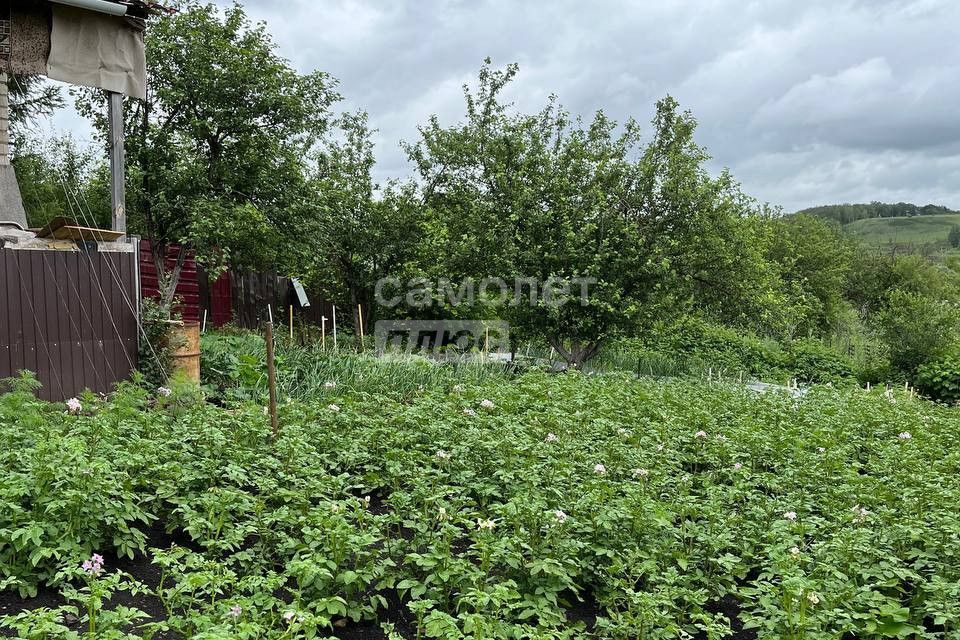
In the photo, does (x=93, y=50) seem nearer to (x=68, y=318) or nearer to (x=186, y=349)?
(x=68, y=318)

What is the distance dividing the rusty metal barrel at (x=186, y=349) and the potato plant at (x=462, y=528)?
217 cm

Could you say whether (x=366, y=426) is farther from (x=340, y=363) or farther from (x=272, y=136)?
(x=272, y=136)

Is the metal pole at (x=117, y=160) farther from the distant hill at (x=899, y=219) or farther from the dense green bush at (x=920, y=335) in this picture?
the distant hill at (x=899, y=219)

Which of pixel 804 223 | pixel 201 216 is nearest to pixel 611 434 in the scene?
pixel 201 216

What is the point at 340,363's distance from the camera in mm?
8312

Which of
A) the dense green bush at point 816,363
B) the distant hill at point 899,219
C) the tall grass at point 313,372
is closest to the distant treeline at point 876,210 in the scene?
the distant hill at point 899,219

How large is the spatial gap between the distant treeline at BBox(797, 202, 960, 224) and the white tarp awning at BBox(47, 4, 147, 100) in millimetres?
78955

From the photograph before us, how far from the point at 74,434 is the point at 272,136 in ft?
23.8

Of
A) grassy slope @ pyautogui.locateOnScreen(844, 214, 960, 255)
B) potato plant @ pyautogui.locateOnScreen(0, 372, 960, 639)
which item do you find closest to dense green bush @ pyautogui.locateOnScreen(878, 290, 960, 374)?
potato plant @ pyautogui.locateOnScreen(0, 372, 960, 639)

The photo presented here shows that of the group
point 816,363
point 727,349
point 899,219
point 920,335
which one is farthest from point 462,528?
point 899,219

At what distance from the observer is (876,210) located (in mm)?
85625

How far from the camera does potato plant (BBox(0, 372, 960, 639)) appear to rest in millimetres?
2512

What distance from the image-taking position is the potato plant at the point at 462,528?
8.24 ft

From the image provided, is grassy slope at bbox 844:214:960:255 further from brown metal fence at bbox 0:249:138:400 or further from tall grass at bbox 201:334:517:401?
brown metal fence at bbox 0:249:138:400
